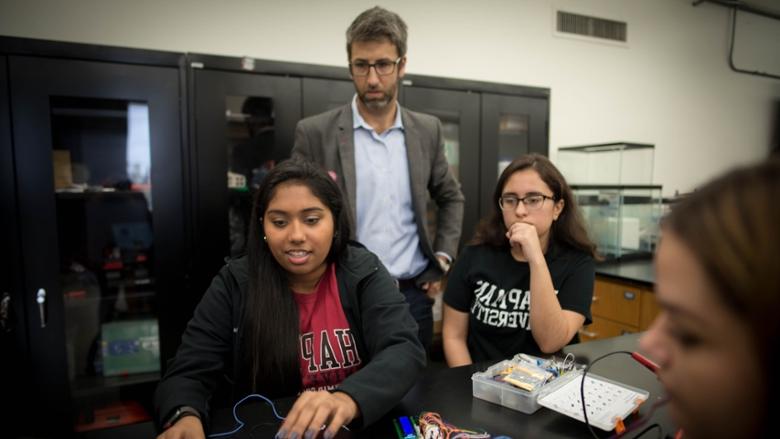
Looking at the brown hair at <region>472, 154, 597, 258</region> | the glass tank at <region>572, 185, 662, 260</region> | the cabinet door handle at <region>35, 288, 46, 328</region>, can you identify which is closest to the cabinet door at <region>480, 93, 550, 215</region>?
the glass tank at <region>572, 185, 662, 260</region>

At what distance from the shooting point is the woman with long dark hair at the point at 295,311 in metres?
1.05

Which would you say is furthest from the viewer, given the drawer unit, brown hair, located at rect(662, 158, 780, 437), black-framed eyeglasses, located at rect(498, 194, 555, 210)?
the drawer unit

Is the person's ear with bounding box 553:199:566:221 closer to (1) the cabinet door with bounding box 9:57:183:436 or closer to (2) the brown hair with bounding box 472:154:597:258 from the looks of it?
(2) the brown hair with bounding box 472:154:597:258

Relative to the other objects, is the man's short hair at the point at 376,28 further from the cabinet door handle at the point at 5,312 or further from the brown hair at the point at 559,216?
the cabinet door handle at the point at 5,312

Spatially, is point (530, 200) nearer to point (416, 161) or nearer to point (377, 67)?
point (416, 161)

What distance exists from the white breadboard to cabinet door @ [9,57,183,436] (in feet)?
5.42

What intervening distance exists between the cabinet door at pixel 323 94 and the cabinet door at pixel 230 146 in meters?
0.04

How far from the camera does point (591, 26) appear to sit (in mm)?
3354

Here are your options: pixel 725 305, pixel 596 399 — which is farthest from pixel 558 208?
pixel 725 305

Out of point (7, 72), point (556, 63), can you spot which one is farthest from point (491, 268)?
point (556, 63)

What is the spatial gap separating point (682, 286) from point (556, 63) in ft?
10.7

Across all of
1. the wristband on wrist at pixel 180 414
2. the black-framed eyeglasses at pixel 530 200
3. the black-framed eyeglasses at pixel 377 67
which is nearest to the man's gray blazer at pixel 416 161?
the black-framed eyeglasses at pixel 377 67

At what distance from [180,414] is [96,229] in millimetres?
1592

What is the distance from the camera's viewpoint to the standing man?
1.58 m
